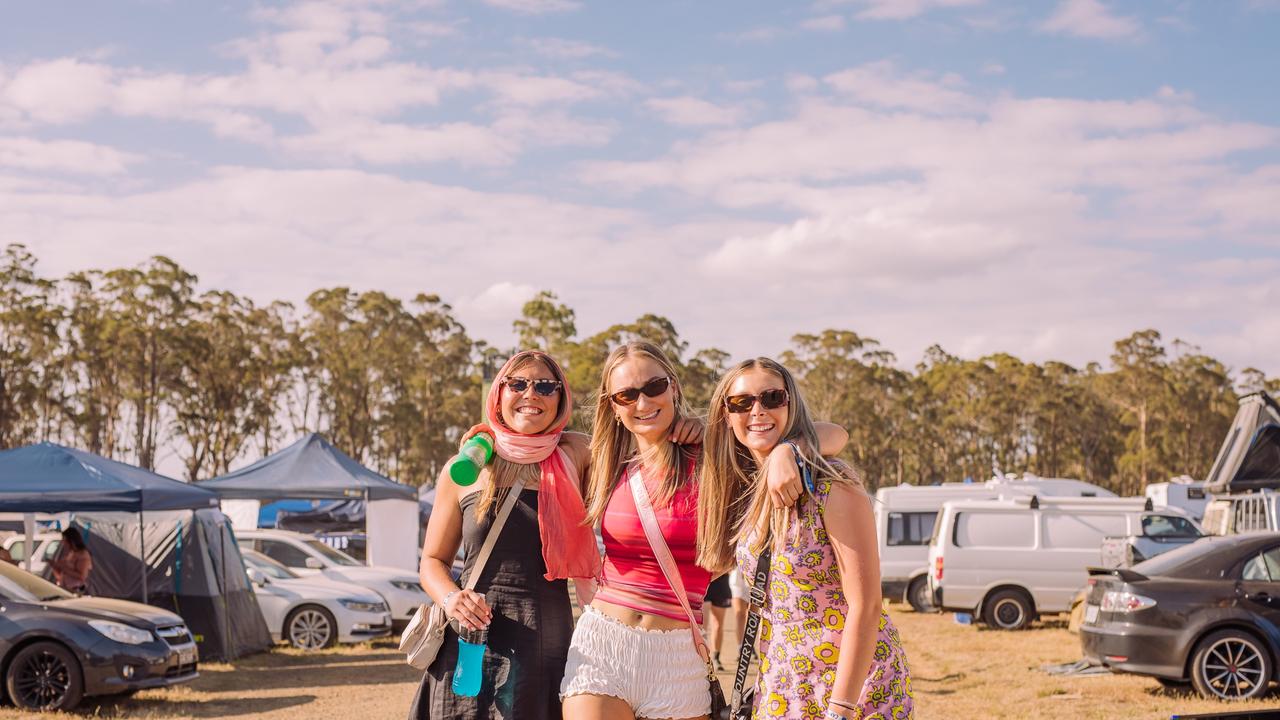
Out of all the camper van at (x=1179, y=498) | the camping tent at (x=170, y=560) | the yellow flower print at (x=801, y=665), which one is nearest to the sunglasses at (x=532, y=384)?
the yellow flower print at (x=801, y=665)

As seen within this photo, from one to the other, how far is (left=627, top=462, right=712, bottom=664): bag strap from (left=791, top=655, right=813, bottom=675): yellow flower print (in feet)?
1.28

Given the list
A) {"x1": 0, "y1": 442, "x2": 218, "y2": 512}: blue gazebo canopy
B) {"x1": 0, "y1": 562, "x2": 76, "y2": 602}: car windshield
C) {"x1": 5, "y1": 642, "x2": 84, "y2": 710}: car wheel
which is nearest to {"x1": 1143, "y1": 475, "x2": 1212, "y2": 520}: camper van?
{"x1": 0, "y1": 442, "x2": 218, "y2": 512}: blue gazebo canopy

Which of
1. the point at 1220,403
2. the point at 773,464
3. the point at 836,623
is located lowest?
the point at 836,623

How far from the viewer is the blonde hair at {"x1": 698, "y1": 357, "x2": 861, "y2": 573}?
11.8ft

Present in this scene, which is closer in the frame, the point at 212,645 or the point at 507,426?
the point at 507,426

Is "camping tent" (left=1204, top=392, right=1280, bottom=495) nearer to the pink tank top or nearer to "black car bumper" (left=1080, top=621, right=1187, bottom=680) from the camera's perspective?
"black car bumper" (left=1080, top=621, right=1187, bottom=680)

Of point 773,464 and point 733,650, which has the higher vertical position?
point 773,464

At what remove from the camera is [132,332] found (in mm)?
43844

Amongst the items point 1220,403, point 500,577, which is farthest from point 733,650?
point 1220,403

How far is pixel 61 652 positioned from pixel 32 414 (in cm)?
3636

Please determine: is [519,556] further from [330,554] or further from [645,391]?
[330,554]

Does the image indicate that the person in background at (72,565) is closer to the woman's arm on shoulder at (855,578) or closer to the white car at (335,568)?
the white car at (335,568)

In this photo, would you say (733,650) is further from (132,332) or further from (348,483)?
(132,332)

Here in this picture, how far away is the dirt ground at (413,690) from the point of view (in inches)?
419
